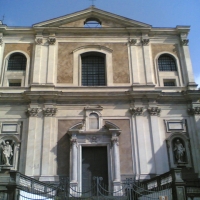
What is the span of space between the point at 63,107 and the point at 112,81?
345cm

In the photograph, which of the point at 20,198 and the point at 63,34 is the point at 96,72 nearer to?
the point at 63,34

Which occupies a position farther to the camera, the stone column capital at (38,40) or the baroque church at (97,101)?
the stone column capital at (38,40)

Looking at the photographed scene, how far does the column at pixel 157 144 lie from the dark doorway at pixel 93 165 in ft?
8.93

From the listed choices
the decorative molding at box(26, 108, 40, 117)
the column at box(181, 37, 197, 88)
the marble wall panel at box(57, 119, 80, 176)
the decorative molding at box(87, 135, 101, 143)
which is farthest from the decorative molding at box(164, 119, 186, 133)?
the decorative molding at box(26, 108, 40, 117)

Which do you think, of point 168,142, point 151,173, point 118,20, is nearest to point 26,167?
point 151,173

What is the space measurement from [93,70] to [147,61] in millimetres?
3508

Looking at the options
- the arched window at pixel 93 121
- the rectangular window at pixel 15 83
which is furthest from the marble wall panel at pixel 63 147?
the rectangular window at pixel 15 83

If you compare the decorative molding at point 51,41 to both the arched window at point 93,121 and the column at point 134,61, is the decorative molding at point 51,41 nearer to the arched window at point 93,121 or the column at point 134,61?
the column at point 134,61

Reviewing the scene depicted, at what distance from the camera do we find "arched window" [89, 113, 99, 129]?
17.1 m

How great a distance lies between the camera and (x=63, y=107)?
17672 mm

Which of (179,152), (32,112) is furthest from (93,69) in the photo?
(179,152)

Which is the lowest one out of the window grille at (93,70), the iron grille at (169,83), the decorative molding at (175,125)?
the decorative molding at (175,125)

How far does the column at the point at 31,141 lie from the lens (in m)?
15.8

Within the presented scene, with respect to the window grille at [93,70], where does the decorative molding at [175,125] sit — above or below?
below
